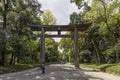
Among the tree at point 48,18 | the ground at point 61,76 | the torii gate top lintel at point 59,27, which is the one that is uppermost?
the tree at point 48,18

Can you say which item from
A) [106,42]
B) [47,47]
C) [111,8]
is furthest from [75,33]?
[47,47]

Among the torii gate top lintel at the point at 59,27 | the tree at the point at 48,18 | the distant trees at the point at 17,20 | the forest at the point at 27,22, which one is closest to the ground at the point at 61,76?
the forest at the point at 27,22

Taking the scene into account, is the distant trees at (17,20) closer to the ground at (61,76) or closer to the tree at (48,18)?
the ground at (61,76)

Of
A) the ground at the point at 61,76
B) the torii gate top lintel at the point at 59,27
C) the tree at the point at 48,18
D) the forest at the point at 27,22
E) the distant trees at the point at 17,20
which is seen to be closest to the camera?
the ground at the point at 61,76

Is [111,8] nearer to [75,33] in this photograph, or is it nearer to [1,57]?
[75,33]

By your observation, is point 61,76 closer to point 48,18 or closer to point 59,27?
point 59,27

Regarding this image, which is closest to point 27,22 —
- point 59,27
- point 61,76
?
point 59,27

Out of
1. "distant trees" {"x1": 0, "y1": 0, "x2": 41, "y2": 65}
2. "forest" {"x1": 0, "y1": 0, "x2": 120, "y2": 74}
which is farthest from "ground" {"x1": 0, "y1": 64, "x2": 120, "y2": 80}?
"distant trees" {"x1": 0, "y1": 0, "x2": 41, "y2": 65}

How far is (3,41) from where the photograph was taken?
96.1 ft

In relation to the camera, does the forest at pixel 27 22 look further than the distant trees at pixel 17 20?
No

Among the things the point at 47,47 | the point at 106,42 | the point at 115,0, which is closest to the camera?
the point at 115,0

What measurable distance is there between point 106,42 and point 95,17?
18746 millimetres

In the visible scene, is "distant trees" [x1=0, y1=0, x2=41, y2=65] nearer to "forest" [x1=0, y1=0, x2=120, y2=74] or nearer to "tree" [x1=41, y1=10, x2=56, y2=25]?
"forest" [x1=0, y1=0, x2=120, y2=74]

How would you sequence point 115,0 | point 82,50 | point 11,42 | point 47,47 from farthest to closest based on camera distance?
1. point 47,47
2. point 82,50
3. point 11,42
4. point 115,0
